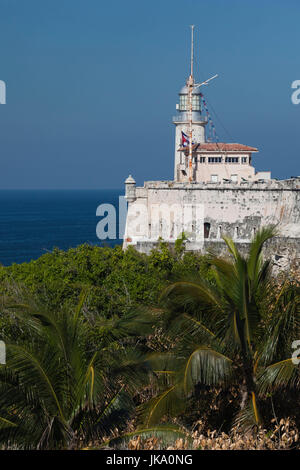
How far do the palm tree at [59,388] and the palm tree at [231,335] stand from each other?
0.69 metres

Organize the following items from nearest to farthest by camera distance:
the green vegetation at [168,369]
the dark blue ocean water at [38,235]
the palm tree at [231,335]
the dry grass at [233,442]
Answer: the dry grass at [233,442]
the green vegetation at [168,369]
the palm tree at [231,335]
the dark blue ocean water at [38,235]

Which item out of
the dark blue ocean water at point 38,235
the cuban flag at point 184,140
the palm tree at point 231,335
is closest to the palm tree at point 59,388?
the palm tree at point 231,335

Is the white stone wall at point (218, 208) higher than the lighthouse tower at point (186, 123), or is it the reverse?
the lighthouse tower at point (186, 123)

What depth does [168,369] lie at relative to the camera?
13375 mm

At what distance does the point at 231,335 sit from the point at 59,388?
3116 mm

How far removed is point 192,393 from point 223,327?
173 cm

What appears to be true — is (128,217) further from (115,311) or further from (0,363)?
(0,363)

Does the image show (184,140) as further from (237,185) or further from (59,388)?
(59,388)

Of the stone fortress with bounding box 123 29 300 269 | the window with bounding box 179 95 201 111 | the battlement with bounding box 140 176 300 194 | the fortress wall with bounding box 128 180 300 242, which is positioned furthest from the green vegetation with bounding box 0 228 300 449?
the window with bounding box 179 95 201 111

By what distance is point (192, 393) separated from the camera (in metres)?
14.1

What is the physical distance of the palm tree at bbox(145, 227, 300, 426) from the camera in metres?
12.7

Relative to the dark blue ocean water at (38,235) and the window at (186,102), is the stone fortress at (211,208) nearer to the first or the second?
the window at (186,102)

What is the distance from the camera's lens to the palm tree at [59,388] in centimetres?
1187
